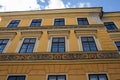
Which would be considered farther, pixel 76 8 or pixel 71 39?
pixel 76 8

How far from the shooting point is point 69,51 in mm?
10945

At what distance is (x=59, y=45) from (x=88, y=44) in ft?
5.92

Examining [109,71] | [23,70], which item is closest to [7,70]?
[23,70]

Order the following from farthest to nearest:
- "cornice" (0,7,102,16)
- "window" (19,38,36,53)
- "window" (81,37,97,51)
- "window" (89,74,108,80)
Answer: "cornice" (0,7,102,16) → "window" (19,38,36,53) → "window" (81,37,97,51) → "window" (89,74,108,80)

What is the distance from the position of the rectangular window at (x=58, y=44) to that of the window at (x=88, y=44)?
1.29m

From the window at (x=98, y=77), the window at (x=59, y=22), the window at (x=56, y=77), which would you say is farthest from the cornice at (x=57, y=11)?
the window at (x=56, y=77)

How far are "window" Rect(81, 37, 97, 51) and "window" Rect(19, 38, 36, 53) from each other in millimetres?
3209

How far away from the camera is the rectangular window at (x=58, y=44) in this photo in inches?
448

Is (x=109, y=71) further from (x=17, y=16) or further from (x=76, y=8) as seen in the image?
(x=17, y=16)

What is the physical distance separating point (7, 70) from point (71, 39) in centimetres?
441

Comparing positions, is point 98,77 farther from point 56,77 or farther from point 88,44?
point 88,44

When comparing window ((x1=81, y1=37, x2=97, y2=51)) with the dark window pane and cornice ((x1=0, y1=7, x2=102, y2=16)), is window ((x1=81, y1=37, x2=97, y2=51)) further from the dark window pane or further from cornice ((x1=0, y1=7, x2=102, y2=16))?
the dark window pane

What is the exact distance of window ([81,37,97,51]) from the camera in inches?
445

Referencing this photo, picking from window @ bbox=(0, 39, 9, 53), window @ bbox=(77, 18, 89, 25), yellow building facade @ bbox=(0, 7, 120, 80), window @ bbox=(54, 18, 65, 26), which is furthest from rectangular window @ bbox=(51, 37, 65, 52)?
window @ bbox=(0, 39, 9, 53)
